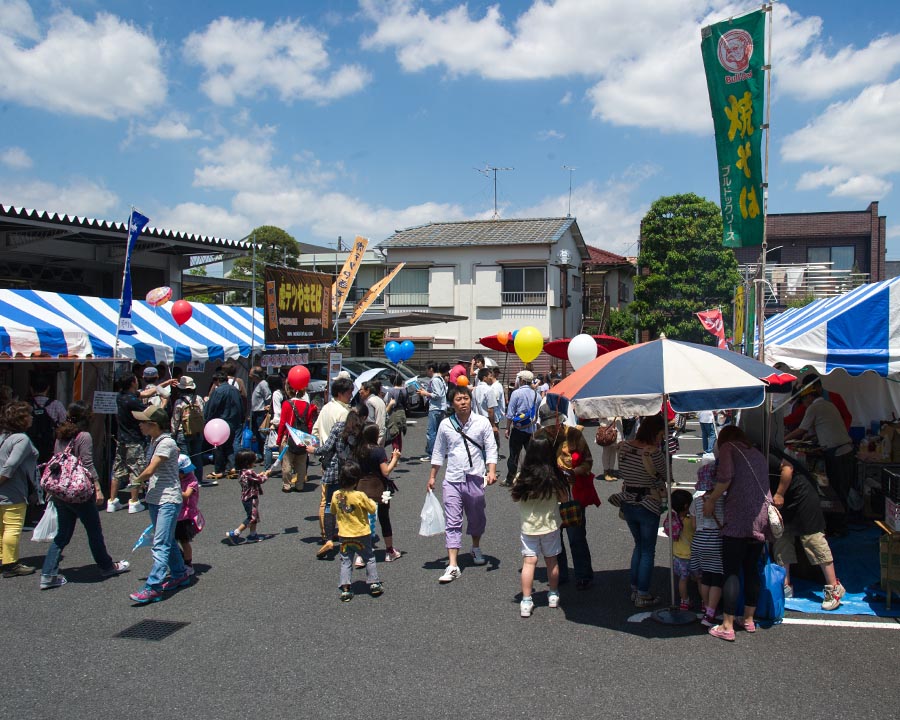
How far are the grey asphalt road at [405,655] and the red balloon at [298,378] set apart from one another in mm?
4348

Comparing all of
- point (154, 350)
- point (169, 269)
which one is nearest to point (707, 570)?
point (154, 350)

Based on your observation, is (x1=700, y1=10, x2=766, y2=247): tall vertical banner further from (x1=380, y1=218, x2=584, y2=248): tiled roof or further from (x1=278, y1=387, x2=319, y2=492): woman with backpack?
(x1=380, y1=218, x2=584, y2=248): tiled roof

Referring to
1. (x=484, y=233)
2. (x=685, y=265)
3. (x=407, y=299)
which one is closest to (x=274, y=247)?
(x=407, y=299)

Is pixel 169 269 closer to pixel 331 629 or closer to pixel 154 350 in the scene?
pixel 154 350

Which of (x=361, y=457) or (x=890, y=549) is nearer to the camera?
(x=890, y=549)

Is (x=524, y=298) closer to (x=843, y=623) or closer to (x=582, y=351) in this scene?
(x=582, y=351)

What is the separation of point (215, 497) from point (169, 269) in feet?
31.0

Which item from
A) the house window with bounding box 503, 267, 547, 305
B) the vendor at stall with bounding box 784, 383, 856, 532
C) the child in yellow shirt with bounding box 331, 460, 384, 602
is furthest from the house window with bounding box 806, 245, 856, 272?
the child in yellow shirt with bounding box 331, 460, 384, 602

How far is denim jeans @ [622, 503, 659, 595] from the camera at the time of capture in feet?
18.3

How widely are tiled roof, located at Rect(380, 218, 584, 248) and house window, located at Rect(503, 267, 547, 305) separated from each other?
52.8 inches

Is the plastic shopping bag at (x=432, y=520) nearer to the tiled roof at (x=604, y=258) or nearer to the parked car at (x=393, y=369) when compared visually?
the parked car at (x=393, y=369)

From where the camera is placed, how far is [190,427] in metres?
11.3

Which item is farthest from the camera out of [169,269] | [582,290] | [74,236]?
[582,290]

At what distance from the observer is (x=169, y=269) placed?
57.9 feet
